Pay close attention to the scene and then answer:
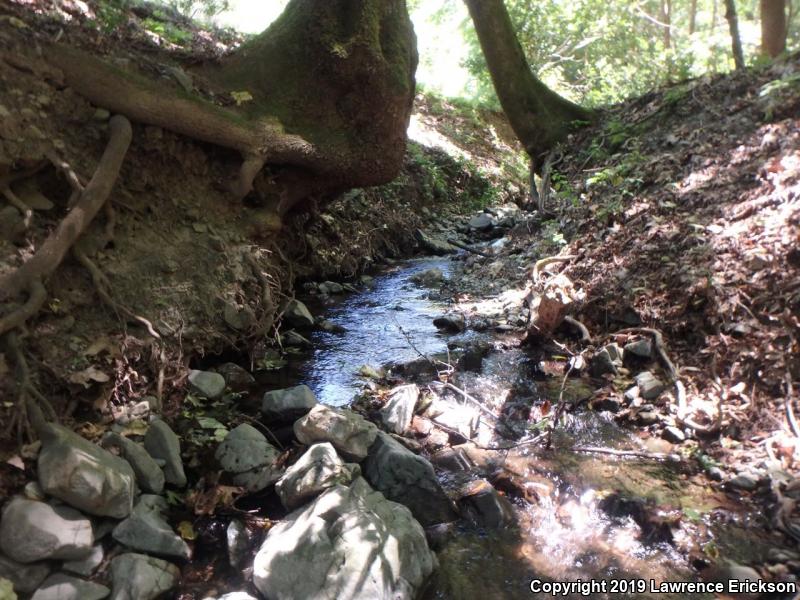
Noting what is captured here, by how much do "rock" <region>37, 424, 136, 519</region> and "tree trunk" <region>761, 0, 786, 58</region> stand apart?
11.5 metres

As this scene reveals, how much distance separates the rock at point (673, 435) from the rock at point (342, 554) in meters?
2.05

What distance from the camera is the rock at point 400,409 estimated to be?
4.34 metres

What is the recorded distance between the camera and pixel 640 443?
4043 mm

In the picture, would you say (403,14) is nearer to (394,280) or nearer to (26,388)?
(394,280)

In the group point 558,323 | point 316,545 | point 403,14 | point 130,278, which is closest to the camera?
point 316,545

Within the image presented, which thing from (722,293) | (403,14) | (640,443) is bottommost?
(640,443)

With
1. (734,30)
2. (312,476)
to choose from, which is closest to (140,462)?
(312,476)

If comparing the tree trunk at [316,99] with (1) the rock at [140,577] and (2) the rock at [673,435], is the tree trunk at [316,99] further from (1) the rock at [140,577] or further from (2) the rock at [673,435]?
(2) the rock at [673,435]

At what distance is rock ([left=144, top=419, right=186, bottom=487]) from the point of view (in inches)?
138

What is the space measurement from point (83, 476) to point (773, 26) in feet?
39.8

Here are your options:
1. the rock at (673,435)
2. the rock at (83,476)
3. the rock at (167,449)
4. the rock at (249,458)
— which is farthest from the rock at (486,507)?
the rock at (83,476)

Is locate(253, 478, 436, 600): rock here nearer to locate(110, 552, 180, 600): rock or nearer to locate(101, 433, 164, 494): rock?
locate(110, 552, 180, 600): rock

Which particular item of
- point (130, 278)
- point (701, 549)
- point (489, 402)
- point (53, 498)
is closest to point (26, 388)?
point (53, 498)

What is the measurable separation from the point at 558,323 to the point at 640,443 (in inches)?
67.5
